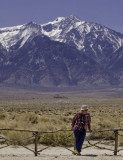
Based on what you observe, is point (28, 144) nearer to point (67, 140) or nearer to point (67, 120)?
point (67, 140)

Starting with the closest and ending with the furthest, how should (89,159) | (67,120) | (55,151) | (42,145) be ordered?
(89,159) < (55,151) < (42,145) < (67,120)

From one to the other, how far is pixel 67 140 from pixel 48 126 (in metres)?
3.15

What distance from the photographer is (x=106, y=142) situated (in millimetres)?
16031

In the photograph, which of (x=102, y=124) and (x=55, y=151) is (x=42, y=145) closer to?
(x=55, y=151)

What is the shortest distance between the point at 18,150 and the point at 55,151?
5.05ft

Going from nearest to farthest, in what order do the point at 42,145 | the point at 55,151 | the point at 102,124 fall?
1. the point at 55,151
2. the point at 42,145
3. the point at 102,124

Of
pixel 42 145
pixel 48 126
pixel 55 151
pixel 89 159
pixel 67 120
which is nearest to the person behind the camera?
pixel 89 159

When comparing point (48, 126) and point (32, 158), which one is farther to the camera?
point (48, 126)

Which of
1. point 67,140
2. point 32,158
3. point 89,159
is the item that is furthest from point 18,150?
point 89,159

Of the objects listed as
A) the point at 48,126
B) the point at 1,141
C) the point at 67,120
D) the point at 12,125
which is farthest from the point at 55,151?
the point at 67,120

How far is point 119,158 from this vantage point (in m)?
11.6

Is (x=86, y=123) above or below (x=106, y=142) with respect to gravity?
above

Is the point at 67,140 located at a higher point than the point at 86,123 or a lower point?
lower

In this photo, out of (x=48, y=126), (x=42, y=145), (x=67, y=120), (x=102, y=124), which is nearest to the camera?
(x=42, y=145)
